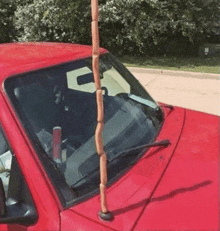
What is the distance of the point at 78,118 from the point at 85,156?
0.30m

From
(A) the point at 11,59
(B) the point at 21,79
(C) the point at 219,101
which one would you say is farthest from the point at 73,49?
(C) the point at 219,101

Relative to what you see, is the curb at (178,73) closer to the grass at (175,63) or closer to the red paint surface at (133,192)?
the grass at (175,63)

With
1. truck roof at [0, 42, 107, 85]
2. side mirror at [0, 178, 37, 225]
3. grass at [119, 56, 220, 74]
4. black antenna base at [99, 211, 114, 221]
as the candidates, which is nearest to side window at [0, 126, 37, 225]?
side mirror at [0, 178, 37, 225]

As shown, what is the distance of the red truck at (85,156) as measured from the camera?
1307mm

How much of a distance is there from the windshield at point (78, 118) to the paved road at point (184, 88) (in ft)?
13.4

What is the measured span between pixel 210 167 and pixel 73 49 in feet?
4.28

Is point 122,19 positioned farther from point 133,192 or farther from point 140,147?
point 133,192

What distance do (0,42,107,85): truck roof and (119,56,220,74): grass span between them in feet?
25.3

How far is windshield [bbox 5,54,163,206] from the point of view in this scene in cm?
152

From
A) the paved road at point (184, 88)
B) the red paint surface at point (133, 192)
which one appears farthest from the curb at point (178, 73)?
the red paint surface at point (133, 192)

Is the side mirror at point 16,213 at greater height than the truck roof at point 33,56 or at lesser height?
lesser

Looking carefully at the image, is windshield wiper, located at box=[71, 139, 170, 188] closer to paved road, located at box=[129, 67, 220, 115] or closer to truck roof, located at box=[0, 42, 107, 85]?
truck roof, located at box=[0, 42, 107, 85]

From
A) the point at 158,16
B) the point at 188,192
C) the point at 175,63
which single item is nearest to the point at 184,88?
the point at 175,63

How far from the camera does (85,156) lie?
5.43ft
